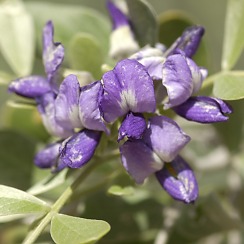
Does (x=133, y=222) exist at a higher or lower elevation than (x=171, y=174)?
lower

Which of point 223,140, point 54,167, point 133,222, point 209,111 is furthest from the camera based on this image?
point 223,140

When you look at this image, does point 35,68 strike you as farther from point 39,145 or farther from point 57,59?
point 57,59

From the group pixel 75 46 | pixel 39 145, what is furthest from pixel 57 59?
pixel 39 145

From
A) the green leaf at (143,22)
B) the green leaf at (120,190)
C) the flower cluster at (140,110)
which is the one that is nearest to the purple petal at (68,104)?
the flower cluster at (140,110)

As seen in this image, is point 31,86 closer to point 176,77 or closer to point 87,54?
point 87,54

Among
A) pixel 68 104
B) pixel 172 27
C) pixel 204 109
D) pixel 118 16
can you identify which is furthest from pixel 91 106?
pixel 172 27

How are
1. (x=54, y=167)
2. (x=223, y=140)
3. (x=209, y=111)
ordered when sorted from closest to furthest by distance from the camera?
(x=209, y=111)
(x=54, y=167)
(x=223, y=140)
